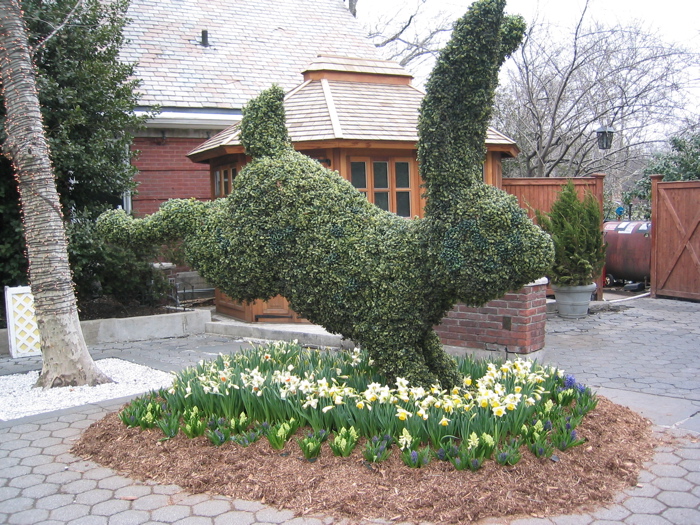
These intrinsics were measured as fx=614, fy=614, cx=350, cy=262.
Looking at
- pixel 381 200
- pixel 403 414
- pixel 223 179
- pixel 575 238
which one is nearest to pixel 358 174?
pixel 381 200

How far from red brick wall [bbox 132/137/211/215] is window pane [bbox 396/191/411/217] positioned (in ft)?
15.6

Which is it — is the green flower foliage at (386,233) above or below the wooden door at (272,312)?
above

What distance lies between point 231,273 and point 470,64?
2.43 m

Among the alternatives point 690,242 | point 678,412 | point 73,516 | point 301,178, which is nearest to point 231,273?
point 301,178

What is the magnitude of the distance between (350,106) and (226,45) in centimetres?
639

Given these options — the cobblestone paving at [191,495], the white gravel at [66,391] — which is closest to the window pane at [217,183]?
the cobblestone paving at [191,495]

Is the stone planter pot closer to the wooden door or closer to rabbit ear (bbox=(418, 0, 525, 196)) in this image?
the wooden door

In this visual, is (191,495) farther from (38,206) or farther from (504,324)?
(504,324)

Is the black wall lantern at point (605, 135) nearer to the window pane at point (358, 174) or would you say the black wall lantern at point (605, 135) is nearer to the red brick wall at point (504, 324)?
the window pane at point (358, 174)

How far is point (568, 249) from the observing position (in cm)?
1038

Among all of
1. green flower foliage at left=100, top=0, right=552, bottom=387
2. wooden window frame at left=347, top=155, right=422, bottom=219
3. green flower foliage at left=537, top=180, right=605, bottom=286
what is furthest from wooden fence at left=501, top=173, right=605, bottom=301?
green flower foliage at left=100, top=0, right=552, bottom=387

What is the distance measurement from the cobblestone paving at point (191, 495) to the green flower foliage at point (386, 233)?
1550 mm

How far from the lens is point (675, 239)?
40.0 ft

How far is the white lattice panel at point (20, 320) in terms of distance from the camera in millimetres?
7641
